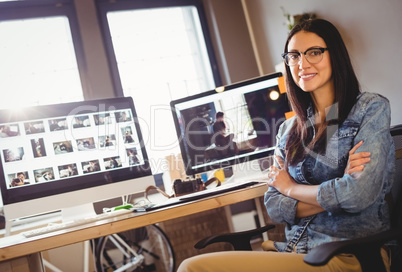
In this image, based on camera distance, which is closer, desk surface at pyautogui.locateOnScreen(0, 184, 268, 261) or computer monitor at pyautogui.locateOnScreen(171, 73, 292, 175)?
desk surface at pyautogui.locateOnScreen(0, 184, 268, 261)

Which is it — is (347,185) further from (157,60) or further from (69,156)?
(157,60)

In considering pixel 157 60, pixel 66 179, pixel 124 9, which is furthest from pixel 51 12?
pixel 66 179

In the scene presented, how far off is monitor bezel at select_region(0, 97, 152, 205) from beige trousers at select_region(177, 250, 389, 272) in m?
0.83

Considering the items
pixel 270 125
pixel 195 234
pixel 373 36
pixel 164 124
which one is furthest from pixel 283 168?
pixel 164 124

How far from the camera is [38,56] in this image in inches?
140

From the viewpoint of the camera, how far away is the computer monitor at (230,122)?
2.17m

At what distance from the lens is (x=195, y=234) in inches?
114

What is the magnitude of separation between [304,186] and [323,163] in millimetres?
101

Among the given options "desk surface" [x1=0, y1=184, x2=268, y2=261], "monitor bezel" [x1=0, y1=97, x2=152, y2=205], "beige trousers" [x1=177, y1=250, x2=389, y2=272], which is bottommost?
"beige trousers" [x1=177, y1=250, x2=389, y2=272]

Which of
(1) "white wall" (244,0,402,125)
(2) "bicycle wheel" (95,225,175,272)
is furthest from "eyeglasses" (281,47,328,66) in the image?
(2) "bicycle wheel" (95,225,175,272)

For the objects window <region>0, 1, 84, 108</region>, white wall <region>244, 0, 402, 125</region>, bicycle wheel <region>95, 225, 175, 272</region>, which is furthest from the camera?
window <region>0, 1, 84, 108</region>

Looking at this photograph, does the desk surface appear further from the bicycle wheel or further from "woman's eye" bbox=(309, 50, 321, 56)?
the bicycle wheel

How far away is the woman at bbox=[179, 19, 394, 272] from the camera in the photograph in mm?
1251

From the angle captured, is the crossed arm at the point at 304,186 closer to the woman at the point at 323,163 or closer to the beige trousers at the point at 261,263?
the woman at the point at 323,163
